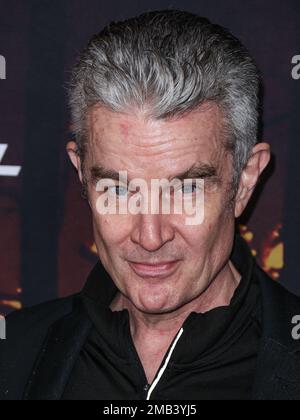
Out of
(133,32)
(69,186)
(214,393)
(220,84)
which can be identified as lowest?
(214,393)

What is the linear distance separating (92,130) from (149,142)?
198 mm

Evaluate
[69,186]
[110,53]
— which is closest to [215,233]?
[110,53]

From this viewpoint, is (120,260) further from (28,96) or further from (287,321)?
(28,96)

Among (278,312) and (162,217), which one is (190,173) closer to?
(162,217)

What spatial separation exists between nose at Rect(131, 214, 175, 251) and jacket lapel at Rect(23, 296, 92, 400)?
43 cm

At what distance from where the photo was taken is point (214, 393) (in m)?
1.94

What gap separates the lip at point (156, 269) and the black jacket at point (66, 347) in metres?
0.30

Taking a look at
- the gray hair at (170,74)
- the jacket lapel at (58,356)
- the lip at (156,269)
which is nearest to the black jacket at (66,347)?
the jacket lapel at (58,356)

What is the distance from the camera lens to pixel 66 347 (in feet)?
6.93

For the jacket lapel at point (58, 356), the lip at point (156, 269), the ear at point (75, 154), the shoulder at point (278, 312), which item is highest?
the ear at point (75, 154)

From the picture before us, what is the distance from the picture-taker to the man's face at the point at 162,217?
1854 millimetres

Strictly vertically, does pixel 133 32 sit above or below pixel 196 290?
above

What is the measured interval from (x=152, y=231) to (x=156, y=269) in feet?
0.46

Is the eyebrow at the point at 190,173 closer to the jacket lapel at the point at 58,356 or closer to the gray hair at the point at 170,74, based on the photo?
the gray hair at the point at 170,74
